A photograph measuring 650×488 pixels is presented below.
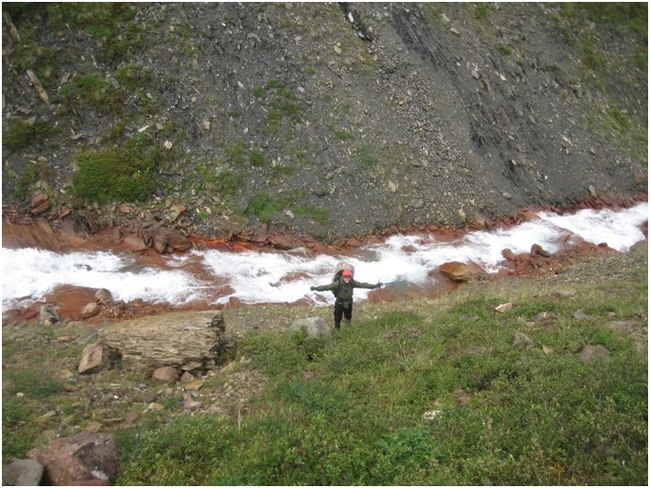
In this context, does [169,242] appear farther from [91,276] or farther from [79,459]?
[79,459]

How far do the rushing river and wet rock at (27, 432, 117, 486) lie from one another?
962 cm

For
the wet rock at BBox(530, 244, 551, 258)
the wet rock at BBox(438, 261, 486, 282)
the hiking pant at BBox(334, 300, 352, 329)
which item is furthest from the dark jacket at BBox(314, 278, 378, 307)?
the wet rock at BBox(530, 244, 551, 258)

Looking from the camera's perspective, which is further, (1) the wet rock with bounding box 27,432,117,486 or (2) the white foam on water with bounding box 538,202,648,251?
(2) the white foam on water with bounding box 538,202,648,251

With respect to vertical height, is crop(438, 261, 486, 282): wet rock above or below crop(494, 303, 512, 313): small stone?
above

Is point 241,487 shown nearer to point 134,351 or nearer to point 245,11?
point 134,351

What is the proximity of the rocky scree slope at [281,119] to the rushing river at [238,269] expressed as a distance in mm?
1276

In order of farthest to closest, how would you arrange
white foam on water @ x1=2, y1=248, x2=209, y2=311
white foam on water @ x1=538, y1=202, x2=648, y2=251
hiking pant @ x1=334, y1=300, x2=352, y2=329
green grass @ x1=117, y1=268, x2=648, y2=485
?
1. white foam on water @ x1=538, y1=202, x2=648, y2=251
2. white foam on water @ x1=2, y1=248, x2=209, y2=311
3. hiking pant @ x1=334, y1=300, x2=352, y2=329
4. green grass @ x1=117, y1=268, x2=648, y2=485

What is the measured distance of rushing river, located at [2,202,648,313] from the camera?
1716 cm

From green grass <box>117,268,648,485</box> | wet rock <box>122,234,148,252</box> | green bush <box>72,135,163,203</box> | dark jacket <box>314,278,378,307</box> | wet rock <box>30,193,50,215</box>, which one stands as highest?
green bush <box>72,135,163,203</box>

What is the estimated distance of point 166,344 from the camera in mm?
10664

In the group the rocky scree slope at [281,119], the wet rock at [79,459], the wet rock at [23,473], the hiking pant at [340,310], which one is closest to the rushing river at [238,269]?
the rocky scree slope at [281,119]

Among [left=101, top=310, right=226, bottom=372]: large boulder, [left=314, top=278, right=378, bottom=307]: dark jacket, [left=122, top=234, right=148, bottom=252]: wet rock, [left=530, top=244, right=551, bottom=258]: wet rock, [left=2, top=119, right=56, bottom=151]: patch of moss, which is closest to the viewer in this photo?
[left=101, top=310, right=226, bottom=372]: large boulder

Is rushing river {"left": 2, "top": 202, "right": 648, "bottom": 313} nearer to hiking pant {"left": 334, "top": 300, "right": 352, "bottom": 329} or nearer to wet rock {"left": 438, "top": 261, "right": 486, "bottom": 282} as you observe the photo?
wet rock {"left": 438, "top": 261, "right": 486, "bottom": 282}

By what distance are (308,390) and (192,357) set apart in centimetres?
284
